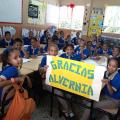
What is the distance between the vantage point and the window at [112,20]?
6.42m

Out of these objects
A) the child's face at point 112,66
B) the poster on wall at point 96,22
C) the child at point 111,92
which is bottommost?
the child at point 111,92

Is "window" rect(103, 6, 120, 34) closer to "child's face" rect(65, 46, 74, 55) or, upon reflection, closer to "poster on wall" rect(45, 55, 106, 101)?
"child's face" rect(65, 46, 74, 55)

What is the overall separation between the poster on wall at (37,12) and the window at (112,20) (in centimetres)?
232

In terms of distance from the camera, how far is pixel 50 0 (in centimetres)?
655

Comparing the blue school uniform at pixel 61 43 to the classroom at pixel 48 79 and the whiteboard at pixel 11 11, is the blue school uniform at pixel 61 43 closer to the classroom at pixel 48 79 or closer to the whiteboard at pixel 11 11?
the classroom at pixel 48 79

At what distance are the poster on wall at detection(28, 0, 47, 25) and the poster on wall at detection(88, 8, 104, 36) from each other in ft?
6.01

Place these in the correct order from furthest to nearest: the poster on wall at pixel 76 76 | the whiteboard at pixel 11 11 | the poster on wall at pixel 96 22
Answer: the poster on wall at pixel 96 22, the whiteboard at pixel 11 11, the poster on wall at pixel 76 76

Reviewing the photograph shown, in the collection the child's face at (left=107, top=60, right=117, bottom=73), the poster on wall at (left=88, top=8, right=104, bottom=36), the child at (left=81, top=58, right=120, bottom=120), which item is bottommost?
the child at (left=81, top=58, right=120, bottom=120)

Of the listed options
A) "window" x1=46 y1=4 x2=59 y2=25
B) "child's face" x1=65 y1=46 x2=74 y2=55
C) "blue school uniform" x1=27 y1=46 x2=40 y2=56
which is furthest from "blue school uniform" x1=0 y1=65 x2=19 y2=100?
"window" x1=46 y1=4 x2=59 y2=25

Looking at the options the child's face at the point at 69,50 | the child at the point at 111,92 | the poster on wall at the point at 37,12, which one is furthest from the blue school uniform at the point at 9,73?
the poster on wall at the point at 37,12

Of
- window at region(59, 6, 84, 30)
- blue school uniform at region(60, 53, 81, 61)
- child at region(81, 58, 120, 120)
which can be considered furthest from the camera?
window at region(59, 6, 84, 30)

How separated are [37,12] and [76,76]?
4.57 meters

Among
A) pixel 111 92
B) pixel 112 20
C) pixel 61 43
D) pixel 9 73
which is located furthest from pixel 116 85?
pixel 112 20

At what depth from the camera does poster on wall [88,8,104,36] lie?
661 cm
